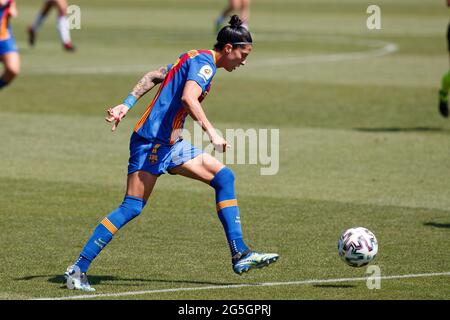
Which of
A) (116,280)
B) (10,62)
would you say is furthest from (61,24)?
(116,280)

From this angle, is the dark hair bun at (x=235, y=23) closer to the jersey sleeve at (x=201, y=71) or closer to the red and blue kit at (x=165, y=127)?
the red and blue kit at (x=165, y=127)

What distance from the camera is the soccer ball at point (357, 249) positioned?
9852mm

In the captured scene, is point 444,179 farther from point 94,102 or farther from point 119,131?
point 94,102

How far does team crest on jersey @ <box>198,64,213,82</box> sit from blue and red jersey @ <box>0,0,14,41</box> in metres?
10.9

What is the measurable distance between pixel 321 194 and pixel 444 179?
6.85 feet

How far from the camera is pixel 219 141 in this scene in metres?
9.12

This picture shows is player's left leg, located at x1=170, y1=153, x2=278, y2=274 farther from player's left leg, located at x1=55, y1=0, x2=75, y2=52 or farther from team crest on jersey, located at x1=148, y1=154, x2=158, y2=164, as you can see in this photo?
player's left leg, located at x1=55, y1=0, x2=75, y2=52

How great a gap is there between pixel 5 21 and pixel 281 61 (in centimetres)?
1166

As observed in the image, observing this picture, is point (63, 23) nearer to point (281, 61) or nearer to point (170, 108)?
point (281, 61)

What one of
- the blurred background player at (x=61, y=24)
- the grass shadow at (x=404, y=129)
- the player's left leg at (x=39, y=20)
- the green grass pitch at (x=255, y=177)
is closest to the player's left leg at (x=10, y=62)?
the green grass pitch at (x=255, y=177)

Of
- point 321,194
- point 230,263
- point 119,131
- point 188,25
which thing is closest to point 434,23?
point 188,25

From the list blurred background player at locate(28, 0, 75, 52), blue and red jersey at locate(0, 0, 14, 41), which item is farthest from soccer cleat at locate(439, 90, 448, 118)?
blurred background player at locate(28, 0, 75, 52)

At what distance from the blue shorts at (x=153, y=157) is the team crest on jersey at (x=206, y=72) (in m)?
0.71
